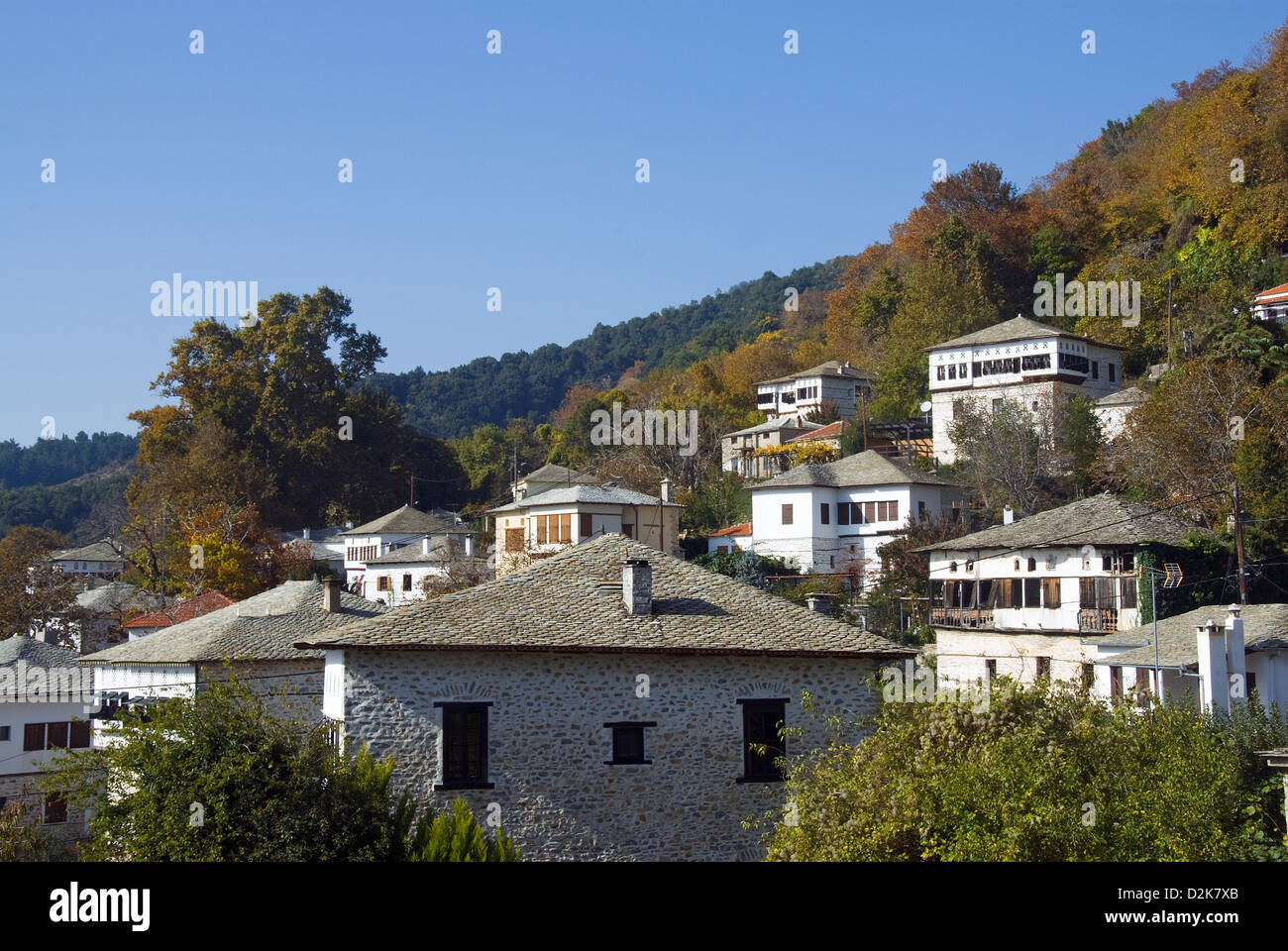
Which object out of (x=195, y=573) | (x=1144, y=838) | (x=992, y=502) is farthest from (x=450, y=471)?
(x=1144, y=838)

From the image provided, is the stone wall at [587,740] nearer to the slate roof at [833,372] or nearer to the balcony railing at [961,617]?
the balcony railing at [961,617]

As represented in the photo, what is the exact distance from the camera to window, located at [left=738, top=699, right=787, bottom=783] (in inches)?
873

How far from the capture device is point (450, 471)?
96500 mm

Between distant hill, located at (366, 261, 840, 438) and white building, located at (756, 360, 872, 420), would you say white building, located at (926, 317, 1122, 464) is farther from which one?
distant hill, located at (366, 261, 840, 438)

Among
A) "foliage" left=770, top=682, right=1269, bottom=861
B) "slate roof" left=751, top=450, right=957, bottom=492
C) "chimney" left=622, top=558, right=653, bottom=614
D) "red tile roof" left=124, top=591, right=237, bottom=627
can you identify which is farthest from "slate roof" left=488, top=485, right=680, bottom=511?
"foliage" left=770, top=682, right=1269, bottom=861

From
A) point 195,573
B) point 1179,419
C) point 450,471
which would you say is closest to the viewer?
point 1179,419

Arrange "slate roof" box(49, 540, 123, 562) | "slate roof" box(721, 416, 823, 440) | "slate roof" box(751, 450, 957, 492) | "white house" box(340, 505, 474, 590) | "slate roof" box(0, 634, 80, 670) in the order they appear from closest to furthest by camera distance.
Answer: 1. "slate roof" box(0, 634, 80, 670)
2. "slate roof" box(751, 450, 957, 492)
3. "white house" box(340, 505, 474, 590)
4. "slate roof" box(721, 416, 823, 440)
5. "slate roof" box(49, 540, 123, 562)

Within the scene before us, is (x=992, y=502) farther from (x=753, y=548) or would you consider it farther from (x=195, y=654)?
(x=195, y=654)

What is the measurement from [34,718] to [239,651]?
1603cm

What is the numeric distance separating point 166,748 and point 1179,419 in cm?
4333

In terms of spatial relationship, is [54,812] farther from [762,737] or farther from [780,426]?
[780,426]

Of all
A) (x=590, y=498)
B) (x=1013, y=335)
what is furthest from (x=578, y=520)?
(x=1013, y=335)

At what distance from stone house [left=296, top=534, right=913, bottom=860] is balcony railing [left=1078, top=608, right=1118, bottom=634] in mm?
22379

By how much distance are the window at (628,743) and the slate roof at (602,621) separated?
1335mm
